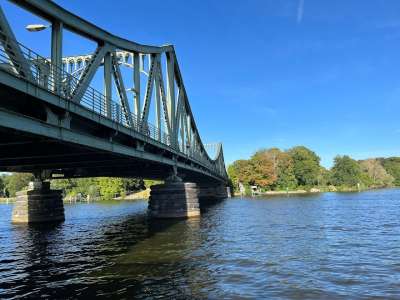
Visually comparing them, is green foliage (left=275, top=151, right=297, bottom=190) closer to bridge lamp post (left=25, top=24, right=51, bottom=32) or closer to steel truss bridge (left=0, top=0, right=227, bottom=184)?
steel truss bridge (left=0, top=0, right=227, bottom=184)

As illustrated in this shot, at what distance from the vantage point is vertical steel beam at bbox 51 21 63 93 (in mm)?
21080

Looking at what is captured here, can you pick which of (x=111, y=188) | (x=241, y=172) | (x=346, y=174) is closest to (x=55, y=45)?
(x=241, y=172)

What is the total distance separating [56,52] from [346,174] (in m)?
187

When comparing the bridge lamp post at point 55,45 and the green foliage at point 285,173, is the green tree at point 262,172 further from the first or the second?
the bridge lamp post at point 55,45

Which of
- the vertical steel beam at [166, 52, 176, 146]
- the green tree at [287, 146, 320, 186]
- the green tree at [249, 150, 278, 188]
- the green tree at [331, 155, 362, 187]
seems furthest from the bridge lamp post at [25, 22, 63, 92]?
the green tree at [331, 155, 362, 187]

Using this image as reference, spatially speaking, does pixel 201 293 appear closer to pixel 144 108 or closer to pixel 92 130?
pixel 92 130

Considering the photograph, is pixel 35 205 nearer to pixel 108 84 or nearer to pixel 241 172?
pixel 108 84

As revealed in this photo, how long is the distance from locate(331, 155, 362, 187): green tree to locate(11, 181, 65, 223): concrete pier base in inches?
6249

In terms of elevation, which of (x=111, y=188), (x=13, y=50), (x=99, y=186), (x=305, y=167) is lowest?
(x=13, y=50)

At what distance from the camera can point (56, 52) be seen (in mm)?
22062

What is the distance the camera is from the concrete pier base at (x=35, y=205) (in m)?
48.2

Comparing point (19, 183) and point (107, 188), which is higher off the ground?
point (19, 183)

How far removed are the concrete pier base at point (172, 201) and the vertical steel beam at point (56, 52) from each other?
2802 centimetres

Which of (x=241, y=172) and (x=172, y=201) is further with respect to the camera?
(x=241, y=172)
